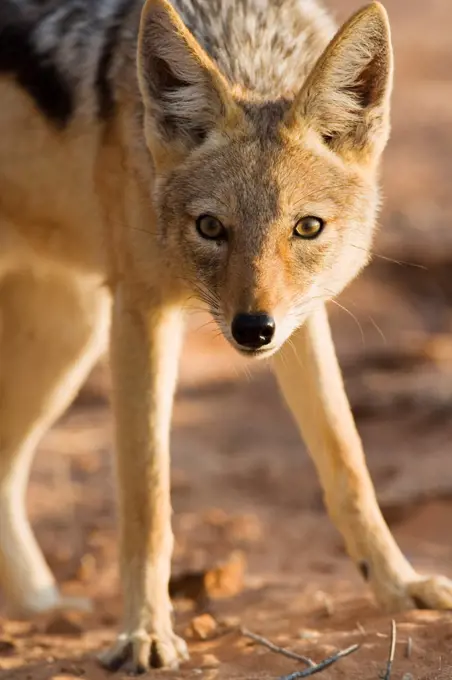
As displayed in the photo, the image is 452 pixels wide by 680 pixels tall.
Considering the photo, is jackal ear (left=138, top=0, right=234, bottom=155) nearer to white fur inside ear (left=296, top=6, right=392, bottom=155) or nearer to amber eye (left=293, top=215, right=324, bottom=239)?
white fur inside ear (left=296, top=6, right=392, bottom=155)

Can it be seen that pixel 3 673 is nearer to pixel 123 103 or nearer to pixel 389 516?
pixel 123 103

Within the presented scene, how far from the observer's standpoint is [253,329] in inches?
171

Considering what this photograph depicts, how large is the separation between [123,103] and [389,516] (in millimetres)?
3301

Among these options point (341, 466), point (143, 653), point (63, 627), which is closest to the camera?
point (143, 653)

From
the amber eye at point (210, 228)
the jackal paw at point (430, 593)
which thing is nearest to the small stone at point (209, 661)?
the jackal paw at point (430, 593)

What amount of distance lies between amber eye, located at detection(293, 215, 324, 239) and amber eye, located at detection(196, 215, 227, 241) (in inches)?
10.5

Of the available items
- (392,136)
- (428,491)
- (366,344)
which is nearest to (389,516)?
(428,491)

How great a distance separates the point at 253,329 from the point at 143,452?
0.98 metres

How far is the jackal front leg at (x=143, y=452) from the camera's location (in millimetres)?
5016

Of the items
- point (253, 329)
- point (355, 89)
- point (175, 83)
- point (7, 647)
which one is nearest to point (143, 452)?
point (253, 329)

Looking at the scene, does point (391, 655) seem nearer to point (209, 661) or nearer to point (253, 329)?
point (209, 661)

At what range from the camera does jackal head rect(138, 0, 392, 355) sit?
4.48m

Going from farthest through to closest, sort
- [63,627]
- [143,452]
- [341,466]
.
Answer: [63,627] < [341,466] < [143,452]

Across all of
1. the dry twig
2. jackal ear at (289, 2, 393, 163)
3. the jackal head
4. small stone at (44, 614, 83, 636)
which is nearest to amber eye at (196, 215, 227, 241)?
the jackal head
